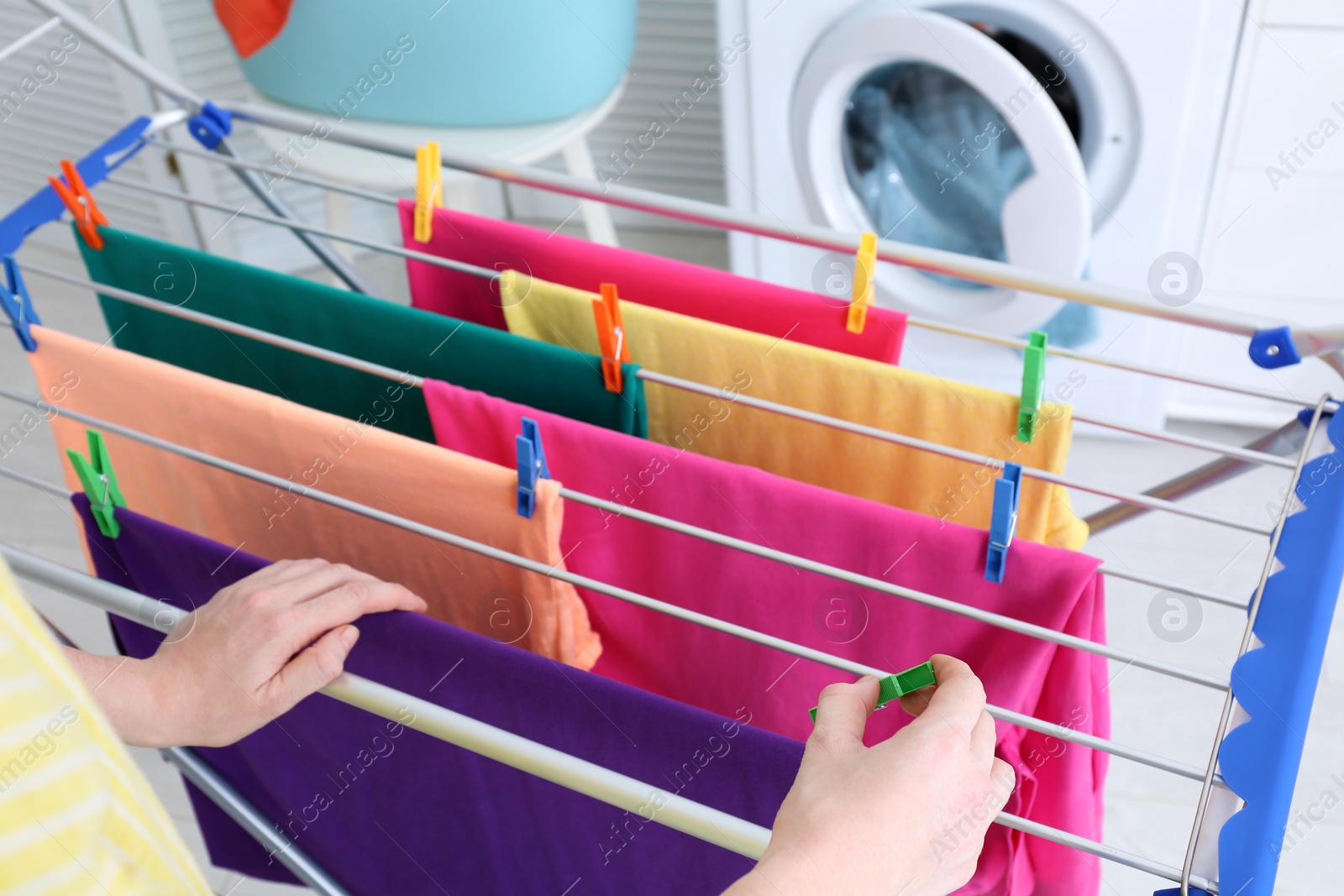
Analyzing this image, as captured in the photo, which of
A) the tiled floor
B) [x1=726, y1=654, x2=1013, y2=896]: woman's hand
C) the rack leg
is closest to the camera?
[x1=726, y1=654, x2=1013, y2=896]: woman's hand

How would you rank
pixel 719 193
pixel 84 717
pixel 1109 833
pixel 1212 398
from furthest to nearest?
pixel 719 193
pixel 1212 398
pixel 1109 833
pixel 84 717

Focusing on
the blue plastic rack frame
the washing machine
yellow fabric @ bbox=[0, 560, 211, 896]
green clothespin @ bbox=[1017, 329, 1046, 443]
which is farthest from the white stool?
yellow fabric @ bbox=[0, 560, 211, 896]

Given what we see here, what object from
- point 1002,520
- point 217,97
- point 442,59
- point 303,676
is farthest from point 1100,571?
point 217,97

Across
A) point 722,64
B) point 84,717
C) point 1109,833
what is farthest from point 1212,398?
point 84,717

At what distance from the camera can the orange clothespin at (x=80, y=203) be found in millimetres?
992

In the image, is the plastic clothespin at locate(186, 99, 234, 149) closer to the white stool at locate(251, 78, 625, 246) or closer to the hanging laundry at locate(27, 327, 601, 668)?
the hanging laundry at locate(27, 327, 601, 668)

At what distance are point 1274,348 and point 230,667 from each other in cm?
75

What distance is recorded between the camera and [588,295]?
2.93ft

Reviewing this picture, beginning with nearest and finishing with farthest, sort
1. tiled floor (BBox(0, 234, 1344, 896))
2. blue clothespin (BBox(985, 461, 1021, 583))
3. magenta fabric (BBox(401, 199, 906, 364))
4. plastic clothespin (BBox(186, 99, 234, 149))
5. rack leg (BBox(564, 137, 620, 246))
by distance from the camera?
blue clothespin (BBox(985, 461, 1021, 583)), magenta fabric (BBox(401, 199, 906, 364)), plastic clothespin (BBox(186, 99, 234, 149)), tiled floor (BBox(0, 234, 1344, 896)), rack leg (BBox(564, 137, 620, 246))

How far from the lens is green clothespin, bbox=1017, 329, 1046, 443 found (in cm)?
75

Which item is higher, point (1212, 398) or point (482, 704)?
point (1212, 398)

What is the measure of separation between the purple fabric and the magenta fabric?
1.12 feet

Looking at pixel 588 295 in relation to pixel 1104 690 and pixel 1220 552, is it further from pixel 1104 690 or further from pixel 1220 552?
pixel 1220 552

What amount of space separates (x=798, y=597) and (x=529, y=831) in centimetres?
27
